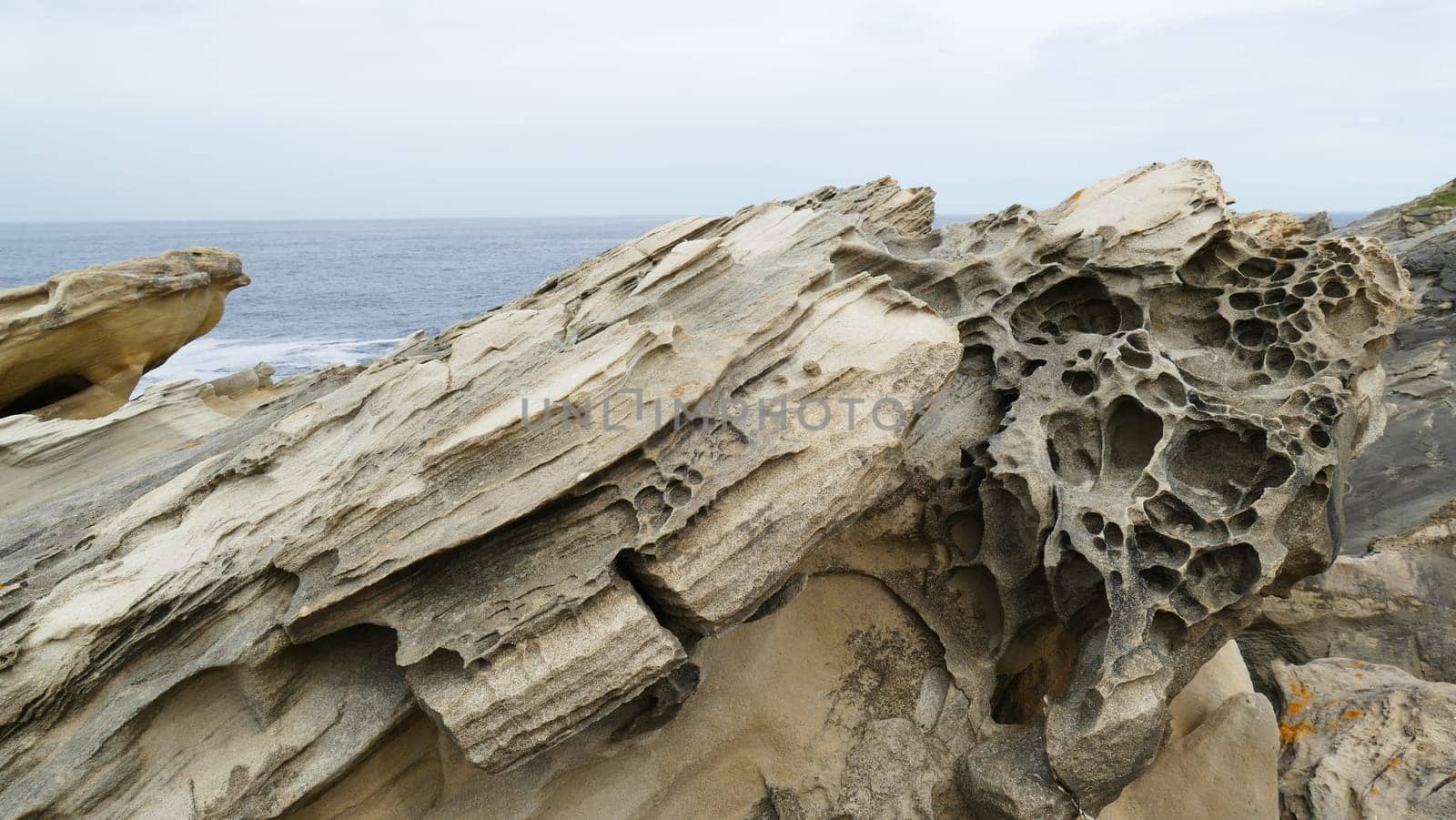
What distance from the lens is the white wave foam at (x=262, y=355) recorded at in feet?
76.0

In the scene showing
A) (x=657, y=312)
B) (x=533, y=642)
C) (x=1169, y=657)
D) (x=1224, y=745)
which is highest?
(x=657, y=312)

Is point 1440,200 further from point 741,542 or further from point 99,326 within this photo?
point 99,326

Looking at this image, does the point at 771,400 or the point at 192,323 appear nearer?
the point at 771,400

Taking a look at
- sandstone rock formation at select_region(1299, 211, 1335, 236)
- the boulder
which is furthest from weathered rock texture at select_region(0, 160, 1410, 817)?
sandstone rock formation at select_region(1299, 211, 1335, 236)

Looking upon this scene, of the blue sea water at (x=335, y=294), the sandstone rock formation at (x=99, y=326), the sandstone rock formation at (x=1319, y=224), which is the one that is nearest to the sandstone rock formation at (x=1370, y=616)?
the sandstone rock formation at (x=99, y=326)

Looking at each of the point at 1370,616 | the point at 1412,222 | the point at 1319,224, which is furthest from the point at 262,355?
the point at 1412,222

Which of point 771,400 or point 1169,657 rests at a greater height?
point 771,400

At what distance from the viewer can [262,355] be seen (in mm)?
25234

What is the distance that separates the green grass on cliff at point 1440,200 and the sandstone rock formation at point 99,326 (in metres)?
24.6

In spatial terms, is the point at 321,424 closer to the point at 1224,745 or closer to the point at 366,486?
the point at 366,486

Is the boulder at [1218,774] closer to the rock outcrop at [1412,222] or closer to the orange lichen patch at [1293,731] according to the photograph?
the orange lichen patch at [1293,731]

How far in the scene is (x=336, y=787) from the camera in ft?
17.9

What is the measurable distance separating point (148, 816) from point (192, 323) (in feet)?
26.3

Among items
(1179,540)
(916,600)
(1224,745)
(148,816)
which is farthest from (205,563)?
(1224,745)
